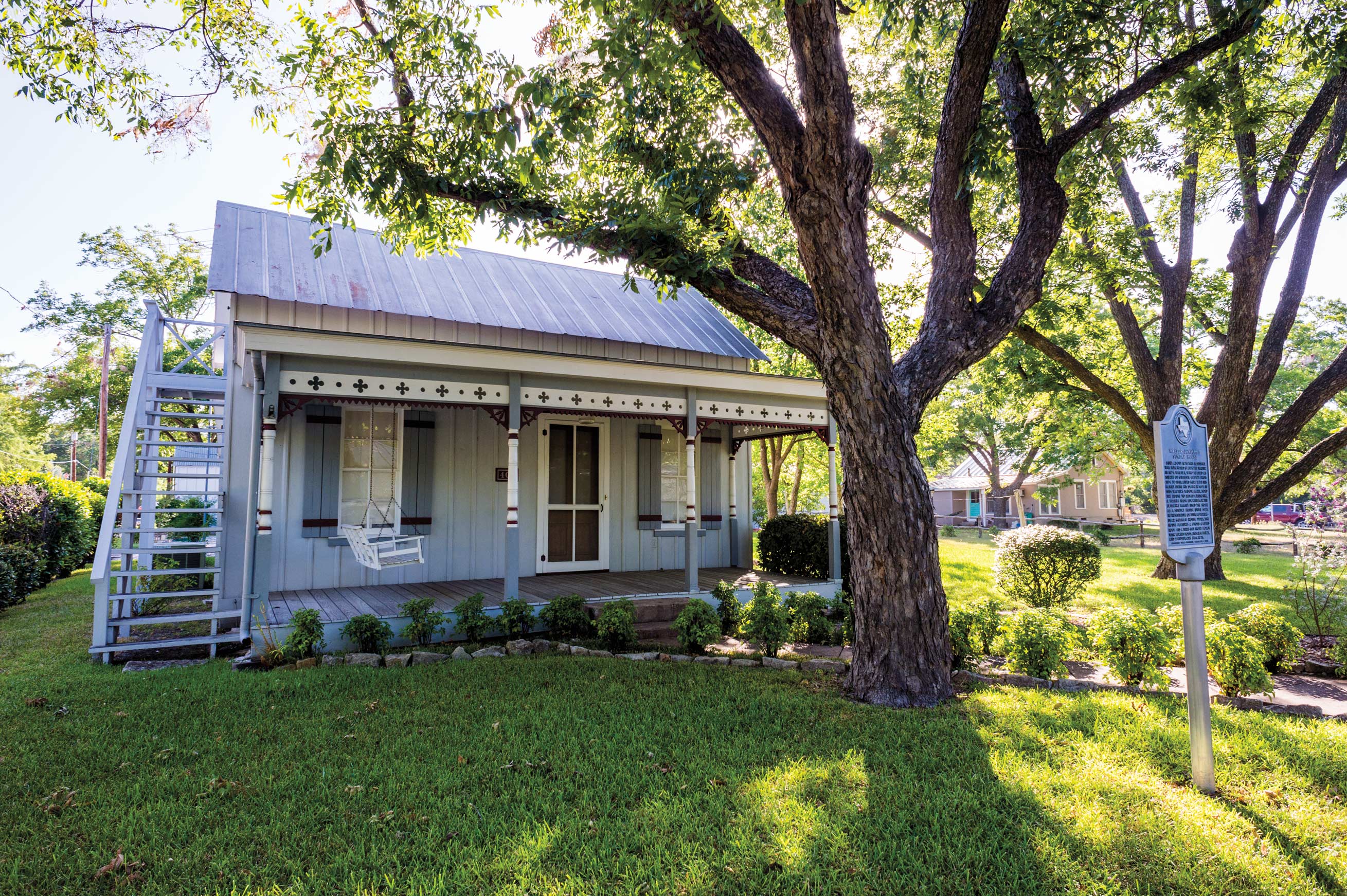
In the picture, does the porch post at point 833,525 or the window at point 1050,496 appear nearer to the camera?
the porch post at point 833,525

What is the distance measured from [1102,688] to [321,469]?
26.1 feet

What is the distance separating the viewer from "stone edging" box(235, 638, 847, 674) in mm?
5766

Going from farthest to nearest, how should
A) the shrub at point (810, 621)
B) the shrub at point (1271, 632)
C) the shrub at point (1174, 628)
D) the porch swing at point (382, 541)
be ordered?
the shrub at point (810, 621)
the porch swing at point (382, 541)
the shrub at point (1174, 628)
the shrub at point (1271, 632)

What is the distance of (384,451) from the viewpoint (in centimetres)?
813

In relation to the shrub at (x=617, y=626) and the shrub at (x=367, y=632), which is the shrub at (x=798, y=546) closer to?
the shrub at (x=617, y=626)

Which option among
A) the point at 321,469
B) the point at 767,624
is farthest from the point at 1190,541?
the point at 321,469

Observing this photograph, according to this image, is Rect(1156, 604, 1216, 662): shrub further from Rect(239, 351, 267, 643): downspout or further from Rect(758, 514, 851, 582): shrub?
Rect(239, 351, 267, 643): downspout

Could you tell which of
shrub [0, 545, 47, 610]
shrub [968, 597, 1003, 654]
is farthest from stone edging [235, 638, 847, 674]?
shrub [0, 545, 47, 610]

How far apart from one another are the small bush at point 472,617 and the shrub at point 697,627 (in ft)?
6.10

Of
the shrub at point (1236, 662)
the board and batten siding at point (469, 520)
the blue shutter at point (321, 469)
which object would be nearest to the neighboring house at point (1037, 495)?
the board and batten siding at point (469, 520)

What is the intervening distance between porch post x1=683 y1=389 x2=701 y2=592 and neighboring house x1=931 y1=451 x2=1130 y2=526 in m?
23.8

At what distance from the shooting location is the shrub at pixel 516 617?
21.6 ft

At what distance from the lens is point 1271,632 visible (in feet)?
18.0

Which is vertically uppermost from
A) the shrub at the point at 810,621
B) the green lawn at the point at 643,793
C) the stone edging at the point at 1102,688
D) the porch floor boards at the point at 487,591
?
the porch floor boards at the point at 487,591
